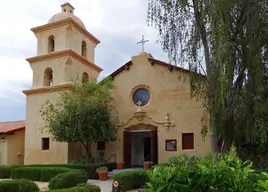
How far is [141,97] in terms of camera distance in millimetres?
20984

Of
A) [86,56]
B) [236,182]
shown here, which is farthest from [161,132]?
[236,182]

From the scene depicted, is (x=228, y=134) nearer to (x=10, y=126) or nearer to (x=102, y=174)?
(x=102, y=174)

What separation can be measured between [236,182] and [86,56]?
2176 centimetres

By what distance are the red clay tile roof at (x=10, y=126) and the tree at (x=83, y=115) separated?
5.35m

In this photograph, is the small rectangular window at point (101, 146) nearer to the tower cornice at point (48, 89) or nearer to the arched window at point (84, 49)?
the tower cornice at point (48, 89)

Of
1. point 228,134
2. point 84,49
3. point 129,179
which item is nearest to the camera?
point 129,179

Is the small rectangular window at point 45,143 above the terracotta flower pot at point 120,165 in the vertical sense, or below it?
above

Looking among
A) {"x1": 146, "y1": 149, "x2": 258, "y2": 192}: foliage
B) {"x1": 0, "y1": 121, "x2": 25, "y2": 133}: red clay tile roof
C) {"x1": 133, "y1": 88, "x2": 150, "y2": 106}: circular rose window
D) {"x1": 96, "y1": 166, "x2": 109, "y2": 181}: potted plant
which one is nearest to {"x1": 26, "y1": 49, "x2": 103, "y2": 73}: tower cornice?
{"x1": 133, "y1": 88, "x2": 150, "y2": 106}: circular rose window

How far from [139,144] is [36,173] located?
26.9 ft

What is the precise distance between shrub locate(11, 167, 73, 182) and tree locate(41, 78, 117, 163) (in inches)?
82.1

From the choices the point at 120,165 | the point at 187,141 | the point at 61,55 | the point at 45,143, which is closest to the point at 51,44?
the point at 61,55

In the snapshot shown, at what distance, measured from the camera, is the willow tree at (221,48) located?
39.6ft

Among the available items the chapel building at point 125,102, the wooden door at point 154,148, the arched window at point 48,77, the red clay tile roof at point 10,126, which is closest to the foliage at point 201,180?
the chapel building at point 125,102

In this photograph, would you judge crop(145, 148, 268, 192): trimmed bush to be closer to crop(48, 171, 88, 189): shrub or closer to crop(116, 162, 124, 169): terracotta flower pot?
crop(48, 171, 88, 189): shrub
